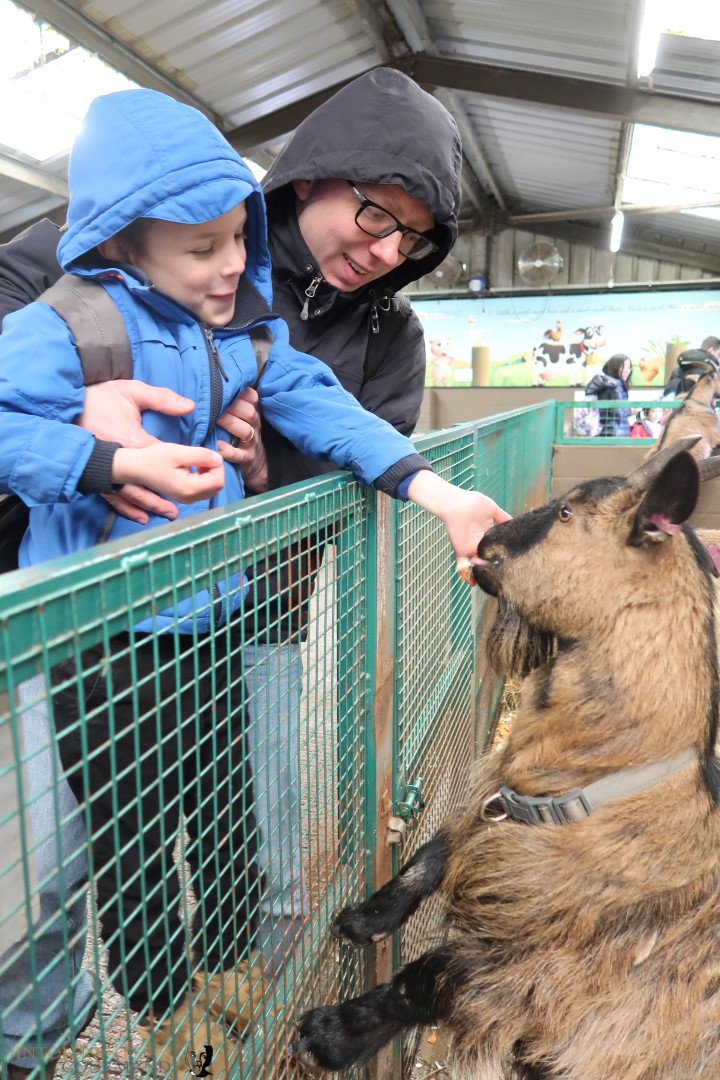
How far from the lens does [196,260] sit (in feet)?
4.23

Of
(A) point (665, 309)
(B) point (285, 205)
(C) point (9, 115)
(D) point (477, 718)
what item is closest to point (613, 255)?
(A) point (665, 309)

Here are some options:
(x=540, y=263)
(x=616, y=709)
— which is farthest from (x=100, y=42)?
(x=540, y=263)

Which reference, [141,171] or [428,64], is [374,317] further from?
[428,64]

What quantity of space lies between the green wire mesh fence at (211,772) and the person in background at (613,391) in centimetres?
673

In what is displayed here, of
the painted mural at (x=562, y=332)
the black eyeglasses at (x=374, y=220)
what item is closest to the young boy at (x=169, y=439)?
the black eyeglasses at (x=374, y=220)

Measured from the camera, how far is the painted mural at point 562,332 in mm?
13953

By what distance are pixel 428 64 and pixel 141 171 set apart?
759 centimetres

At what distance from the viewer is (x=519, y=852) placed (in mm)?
1548

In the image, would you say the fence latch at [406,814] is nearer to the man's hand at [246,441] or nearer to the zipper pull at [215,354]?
the man's hand at [246,441]

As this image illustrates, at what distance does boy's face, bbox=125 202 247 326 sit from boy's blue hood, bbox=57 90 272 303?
6cm

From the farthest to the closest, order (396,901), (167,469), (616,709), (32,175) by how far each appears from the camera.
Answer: (32,175) < (396,901) < (616,709) < (167,469)

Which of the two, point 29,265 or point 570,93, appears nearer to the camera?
point 29,265

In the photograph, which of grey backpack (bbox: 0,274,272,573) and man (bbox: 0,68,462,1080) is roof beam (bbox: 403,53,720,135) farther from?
grey backpack (bbox: 0,274,272,573)

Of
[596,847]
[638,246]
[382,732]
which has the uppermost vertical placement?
[638,246]
